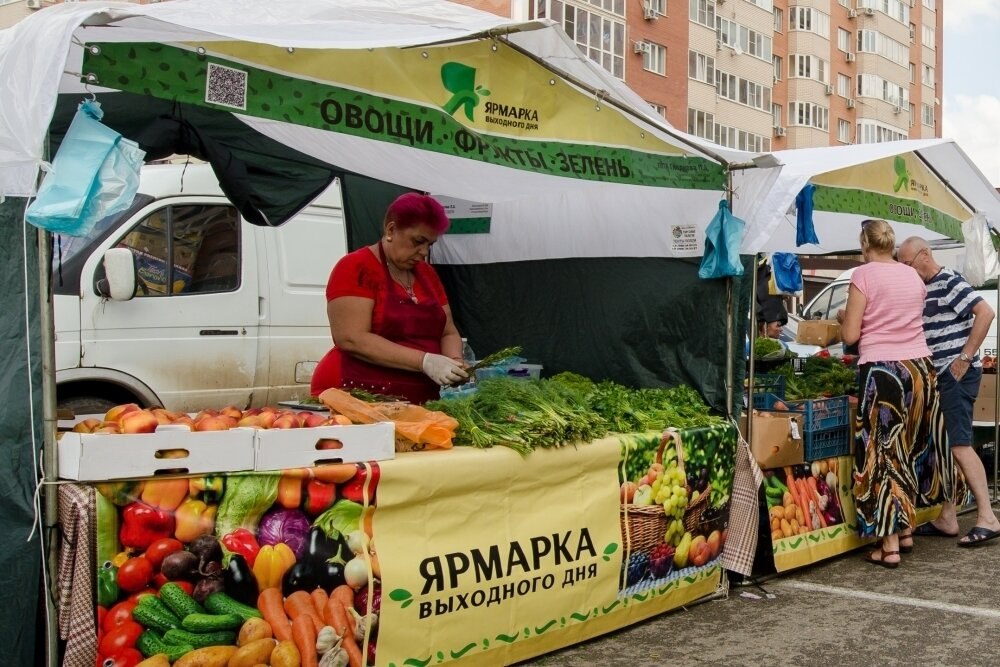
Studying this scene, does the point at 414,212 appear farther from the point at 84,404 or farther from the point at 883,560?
the point at 883,560

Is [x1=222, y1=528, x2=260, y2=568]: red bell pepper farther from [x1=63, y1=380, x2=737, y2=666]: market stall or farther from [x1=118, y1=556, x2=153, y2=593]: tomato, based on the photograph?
[x1=118, y1=556, x2=153, y2=593]: tomato

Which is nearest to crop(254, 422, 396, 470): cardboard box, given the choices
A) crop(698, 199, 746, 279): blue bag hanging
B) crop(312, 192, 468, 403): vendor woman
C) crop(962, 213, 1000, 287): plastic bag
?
crop(312, 192, 468, 403): vendor woman

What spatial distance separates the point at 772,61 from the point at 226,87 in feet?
144

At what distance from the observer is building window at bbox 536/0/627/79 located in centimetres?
3158

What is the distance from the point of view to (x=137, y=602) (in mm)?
3074

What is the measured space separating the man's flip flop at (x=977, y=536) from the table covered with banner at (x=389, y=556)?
2.40m

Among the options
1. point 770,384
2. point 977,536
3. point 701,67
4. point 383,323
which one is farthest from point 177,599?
point 701,67

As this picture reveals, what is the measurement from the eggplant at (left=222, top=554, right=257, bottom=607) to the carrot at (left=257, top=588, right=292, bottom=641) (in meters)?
0.03

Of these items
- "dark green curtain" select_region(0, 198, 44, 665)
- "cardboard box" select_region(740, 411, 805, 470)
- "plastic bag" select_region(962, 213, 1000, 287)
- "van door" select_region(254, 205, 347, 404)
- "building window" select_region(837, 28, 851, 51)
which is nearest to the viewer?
"dark green curtain" select_region(0, 198, 44, 665)

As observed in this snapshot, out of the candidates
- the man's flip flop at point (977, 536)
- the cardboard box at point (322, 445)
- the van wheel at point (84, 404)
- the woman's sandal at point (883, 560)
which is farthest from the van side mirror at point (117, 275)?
the man's flip flop at point (977, 536)

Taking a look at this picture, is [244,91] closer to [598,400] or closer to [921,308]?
[598,400]

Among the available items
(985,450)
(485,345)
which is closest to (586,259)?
(485,345)

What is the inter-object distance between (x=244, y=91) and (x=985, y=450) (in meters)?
8.60

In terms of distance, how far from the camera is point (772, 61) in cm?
4400
